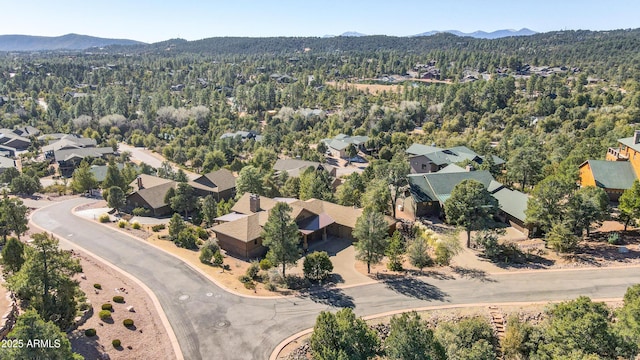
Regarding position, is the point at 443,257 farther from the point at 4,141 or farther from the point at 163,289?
the point at 4,141

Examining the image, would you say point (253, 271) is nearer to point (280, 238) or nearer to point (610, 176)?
point (280, 238)

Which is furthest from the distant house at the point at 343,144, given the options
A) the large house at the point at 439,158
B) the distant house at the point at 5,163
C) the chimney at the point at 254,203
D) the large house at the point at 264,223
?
the distant house at the point at 5,163

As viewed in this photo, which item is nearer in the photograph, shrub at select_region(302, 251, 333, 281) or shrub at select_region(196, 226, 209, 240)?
shrub at select_region(302, 251, 333, 281)

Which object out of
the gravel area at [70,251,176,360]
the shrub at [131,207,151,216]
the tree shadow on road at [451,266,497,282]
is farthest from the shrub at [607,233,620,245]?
the shrub at [131,207,151,216]

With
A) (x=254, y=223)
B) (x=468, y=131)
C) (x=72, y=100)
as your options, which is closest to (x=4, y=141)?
(x=72, y=100)

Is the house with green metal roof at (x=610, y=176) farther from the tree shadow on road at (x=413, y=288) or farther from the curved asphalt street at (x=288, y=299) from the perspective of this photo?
the tree shadow on road at (x=413, y=288)

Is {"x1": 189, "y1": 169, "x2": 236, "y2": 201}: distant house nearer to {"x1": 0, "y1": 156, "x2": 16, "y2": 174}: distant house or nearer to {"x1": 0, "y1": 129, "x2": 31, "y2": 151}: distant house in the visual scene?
{"x1": 0, "y1": 156, "x2": 16, "y2": 174}: distant house
